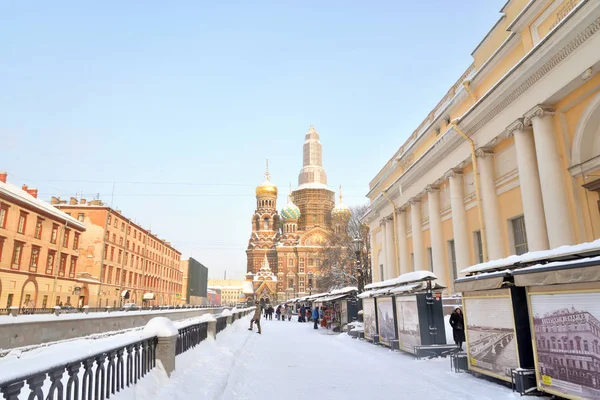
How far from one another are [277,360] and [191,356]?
9.26 feet

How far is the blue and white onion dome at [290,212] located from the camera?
91938mm

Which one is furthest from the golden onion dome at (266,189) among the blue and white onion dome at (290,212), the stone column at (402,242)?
the stone column at (402,242)

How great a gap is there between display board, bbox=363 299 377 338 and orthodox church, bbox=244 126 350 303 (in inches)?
2541

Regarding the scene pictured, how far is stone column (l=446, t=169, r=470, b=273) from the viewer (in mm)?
18062

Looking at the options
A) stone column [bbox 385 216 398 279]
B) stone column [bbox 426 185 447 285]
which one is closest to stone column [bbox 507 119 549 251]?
stone column [bbox 426 185 447 285]

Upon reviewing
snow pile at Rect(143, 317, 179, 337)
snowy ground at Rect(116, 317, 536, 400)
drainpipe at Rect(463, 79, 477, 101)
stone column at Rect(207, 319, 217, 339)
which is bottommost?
snowy ground at Rect(116, 317, 536, 400)

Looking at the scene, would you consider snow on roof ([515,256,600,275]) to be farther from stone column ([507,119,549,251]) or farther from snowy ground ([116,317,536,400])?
stone column ([507,119,549,251])

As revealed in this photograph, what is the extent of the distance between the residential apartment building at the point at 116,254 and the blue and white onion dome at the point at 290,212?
107ft

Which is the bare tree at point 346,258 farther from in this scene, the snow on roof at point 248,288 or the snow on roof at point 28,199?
the snow on roof at point 248,288

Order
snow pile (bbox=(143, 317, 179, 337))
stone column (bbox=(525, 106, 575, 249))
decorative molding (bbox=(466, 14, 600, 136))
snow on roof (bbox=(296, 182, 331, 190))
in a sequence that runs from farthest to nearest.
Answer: snow on roof (bbox=(296, 182, 331, 190))
stone column (bbox=(525, 106, 575, 249))
decorative molding (bbox=(466, 14, 600, 136))
snow pile (bbox=(143, 317, 179, 337))

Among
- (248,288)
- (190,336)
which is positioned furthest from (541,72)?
(248,288)

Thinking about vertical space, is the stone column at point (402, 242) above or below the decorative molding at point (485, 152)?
below

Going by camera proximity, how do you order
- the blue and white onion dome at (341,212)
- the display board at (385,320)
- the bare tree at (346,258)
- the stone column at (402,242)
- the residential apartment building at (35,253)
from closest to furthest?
the display board at (385,320)
the stone column at (402,242)
the residential apartment building at (35,253)
the bare tree at (346,258)
the blue and white onion dome at (341,212)

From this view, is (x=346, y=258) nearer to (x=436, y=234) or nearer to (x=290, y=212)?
(x=436, y=234)
